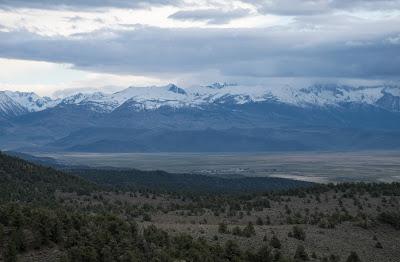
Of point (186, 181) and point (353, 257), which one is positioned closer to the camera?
point (353, 257)

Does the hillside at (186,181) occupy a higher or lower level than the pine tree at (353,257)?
lower

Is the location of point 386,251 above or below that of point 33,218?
A: below

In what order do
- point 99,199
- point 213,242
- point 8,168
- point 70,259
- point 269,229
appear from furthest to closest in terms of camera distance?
point 8,168 → point 99,199 → point 269,229 → point 213,242 → point 70,259

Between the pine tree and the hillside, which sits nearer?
the pine tree

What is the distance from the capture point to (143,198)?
5759cm

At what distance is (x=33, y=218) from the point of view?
1008 inches

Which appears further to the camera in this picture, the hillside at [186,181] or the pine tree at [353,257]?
the hillside at [186,181]

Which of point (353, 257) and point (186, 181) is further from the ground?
point (353, 257)

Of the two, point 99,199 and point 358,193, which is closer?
point 358,193

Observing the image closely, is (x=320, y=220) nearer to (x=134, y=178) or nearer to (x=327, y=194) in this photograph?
(x=327, y=194)

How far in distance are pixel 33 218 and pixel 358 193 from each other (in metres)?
28.2

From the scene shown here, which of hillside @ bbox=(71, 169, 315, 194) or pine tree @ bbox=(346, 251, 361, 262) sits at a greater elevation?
pine tree @ bbox=(346, 251, 361, 262)

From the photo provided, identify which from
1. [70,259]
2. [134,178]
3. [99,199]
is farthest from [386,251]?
[134,178]

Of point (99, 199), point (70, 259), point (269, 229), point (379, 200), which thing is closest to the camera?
point (70, 259)
